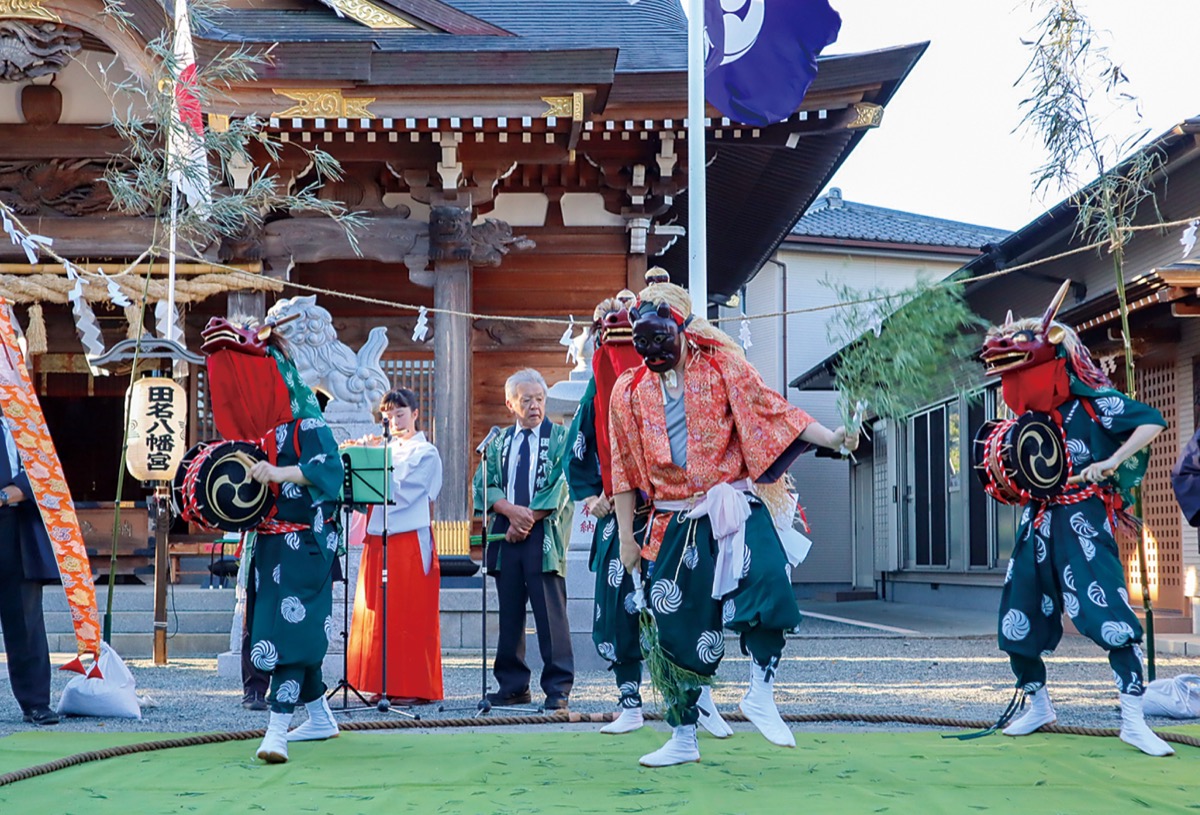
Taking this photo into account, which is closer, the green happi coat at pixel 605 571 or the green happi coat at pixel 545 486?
the green happi coat at pixel 605 571

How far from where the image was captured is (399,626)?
740cm

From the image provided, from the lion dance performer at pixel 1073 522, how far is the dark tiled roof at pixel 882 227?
63.1 feet

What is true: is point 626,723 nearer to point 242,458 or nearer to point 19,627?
point 242,458

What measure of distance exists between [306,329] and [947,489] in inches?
460

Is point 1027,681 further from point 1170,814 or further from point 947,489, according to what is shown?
point 947,489

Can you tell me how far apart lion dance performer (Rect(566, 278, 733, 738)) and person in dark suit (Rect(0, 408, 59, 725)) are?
2839 millimetres

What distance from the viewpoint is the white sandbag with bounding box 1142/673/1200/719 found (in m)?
6.28

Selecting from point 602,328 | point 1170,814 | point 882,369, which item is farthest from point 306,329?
point 1170,814

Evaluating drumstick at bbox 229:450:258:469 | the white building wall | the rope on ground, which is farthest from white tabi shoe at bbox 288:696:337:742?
the white building wall

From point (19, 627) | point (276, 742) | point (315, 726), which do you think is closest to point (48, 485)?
point (19, 627)

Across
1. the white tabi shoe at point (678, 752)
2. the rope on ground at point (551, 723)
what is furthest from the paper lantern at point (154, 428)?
the white tabi shoe at point (678, 752)

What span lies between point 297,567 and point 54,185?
921 cm

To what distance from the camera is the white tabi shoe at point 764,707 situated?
16.1 feet

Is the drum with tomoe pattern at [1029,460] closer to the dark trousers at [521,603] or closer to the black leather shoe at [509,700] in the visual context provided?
the dark trousers at [521,603]
